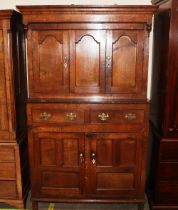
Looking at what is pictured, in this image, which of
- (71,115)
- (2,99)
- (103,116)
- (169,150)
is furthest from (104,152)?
(2,99)

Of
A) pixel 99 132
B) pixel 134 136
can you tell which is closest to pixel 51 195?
pixel 99 132

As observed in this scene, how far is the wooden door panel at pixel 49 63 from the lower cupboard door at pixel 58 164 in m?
0.40

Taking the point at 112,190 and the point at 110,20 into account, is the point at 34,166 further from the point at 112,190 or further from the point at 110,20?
the point at 110,20

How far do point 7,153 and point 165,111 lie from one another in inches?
59.1

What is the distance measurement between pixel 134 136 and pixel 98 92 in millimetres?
508

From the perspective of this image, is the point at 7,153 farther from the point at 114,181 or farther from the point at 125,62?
the point at 125,62

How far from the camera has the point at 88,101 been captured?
85.3 inches

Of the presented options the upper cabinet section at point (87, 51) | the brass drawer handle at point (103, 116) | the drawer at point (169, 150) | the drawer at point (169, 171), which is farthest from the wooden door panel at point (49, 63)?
the drawer at point (169, 171)

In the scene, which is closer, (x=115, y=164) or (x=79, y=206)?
(x=115, y=164)

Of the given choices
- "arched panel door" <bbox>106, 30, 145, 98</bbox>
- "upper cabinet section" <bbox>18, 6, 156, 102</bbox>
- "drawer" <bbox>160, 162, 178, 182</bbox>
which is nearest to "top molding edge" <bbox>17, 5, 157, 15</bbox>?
"upper cabinet section" <bbox>18, 6, 156, 102</bbox>

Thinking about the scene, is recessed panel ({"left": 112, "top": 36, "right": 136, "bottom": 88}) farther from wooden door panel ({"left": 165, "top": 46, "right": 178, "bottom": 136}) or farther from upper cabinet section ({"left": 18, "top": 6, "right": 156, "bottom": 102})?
wooden door panel ({"left": 165, "top": 46, "right": 178, "bottom": 136})

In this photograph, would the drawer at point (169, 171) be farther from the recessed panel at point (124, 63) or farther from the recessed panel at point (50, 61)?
the recessed panel at point (50, 61)

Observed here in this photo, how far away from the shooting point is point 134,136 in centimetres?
224

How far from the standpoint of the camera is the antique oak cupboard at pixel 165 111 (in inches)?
82.0
